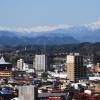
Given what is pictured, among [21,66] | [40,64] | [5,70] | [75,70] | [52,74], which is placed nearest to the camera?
[75,70]

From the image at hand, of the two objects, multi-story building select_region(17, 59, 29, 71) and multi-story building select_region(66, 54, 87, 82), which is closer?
multi-story building select_region(66, 54, 87, 82)

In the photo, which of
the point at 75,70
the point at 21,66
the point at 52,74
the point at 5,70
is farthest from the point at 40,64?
the point at 75,70

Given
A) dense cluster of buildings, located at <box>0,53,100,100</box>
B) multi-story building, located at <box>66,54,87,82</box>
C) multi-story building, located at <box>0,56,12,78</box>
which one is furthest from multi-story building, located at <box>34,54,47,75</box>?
multi-story building, located at <box>66,54,87,82</box>

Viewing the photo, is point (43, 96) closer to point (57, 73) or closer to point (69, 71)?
point (69, 71)

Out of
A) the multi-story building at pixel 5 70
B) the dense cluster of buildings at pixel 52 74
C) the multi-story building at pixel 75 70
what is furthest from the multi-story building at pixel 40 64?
the multi-story building at pixel 75 70

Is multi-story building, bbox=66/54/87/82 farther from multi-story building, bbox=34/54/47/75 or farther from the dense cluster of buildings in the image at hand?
multi-story building, bbox=34/54/47/75

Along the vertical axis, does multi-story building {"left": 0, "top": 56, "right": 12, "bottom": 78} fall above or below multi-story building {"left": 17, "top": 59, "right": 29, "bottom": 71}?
below

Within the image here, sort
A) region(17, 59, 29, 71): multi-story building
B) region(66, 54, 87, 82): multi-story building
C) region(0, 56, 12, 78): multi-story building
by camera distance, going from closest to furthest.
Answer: region(66, 54, 87, 82): multi-story building < region(0, 56, 12, 78): multi-story building < region(17, 59, 29, 71): multi-story building

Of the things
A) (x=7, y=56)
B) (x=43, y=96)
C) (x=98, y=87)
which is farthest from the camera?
(x=7, y=56)

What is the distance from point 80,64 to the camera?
2571 inches

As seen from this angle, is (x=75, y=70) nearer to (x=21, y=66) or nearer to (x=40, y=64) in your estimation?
(x=40, y=64)

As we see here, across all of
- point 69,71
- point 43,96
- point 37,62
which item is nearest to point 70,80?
point 69,71

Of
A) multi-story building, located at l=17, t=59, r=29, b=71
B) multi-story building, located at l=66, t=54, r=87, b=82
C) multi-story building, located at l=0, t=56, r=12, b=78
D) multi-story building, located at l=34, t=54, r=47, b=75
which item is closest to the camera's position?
multi-story building, located at l=66, t=54, r=87, b=82

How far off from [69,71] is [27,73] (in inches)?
376
